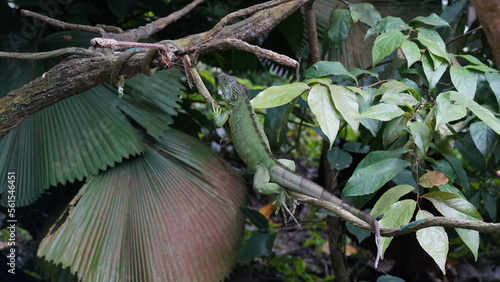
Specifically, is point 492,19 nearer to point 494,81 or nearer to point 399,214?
point 399,214

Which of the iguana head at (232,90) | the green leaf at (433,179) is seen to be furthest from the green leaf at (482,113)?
the iguana head at (232,90)

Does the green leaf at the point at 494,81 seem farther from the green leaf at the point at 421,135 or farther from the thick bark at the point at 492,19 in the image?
the thick bark at the point at 492,19

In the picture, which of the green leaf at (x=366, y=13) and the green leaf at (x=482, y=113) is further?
the green leaf at (x=366, y=13)

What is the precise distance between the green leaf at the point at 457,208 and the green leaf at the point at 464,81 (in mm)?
456

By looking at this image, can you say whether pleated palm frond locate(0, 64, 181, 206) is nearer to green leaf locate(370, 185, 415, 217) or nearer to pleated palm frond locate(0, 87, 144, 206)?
pleated palm frond locate(0, 87, 144, 206)

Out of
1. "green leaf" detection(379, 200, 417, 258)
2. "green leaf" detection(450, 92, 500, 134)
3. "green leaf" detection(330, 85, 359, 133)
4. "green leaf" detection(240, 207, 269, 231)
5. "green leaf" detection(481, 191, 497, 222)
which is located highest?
"green leaf" detection(330, 85, 359, 133)

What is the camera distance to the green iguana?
1.61 meters

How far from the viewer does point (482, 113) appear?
169cm

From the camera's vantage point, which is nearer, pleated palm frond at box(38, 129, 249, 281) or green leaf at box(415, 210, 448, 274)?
green leaf at box(415, 210, 448, 274)

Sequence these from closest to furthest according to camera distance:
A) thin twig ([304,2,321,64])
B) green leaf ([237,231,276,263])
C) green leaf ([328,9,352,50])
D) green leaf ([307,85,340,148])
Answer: green leaf ([307,85,340,148]), green leaf ([328,9,352,50]), green leaf ([237,231,276,263]), thin twig ([304,2,321,64])

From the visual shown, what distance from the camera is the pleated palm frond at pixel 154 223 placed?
242cm

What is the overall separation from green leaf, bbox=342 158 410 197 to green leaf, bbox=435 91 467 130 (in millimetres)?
210

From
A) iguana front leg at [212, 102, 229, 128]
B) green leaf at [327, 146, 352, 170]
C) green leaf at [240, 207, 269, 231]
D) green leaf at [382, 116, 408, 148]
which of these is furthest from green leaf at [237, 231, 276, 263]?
green leaf at [382, 116, 408, 148]

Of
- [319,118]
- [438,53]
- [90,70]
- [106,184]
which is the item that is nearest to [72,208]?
[106,184]
